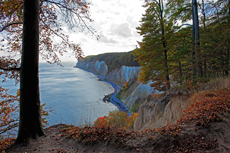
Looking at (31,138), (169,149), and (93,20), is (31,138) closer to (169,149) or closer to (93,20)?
(169,149)

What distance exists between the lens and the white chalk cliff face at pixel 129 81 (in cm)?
3728

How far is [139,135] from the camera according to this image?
362cm

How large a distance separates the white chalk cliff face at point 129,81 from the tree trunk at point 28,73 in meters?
33.5

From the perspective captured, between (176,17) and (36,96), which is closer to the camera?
(36,96)

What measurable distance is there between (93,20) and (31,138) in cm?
448

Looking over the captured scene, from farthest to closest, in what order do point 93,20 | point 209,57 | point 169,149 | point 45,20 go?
point 209,57 < point 45,20 < point 93,20 < point 169,149

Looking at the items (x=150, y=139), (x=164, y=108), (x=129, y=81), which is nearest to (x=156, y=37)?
(x=164, y=108)

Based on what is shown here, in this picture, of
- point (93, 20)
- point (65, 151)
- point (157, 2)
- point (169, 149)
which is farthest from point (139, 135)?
point (157, 2)

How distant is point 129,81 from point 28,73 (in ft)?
176

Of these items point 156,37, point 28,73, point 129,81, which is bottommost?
point 129,81

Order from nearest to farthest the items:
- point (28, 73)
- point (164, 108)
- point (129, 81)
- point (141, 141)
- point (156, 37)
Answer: point (141, 141) → point (28, 73) → point (164, 108) → point (156, 37) → point (129, 81)

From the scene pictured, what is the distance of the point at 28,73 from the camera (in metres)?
3.60

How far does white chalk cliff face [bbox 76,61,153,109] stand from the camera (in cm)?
3728

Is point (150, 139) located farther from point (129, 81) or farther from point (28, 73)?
point (129, 81)
